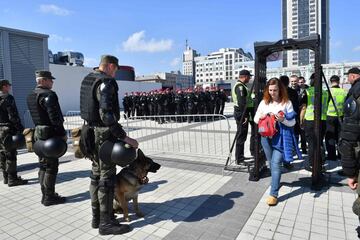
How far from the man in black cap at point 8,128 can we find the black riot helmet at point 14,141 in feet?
0.15

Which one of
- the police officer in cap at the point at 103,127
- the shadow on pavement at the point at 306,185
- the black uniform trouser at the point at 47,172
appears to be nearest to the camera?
the police officer in cap at the point at 103,127

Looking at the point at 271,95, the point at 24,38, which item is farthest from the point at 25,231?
the point at 24,38

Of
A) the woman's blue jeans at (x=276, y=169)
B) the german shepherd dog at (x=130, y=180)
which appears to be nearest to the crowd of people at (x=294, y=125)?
the woman's blue jeans at (x=276, y=169)

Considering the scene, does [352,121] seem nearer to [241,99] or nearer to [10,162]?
[241,99]

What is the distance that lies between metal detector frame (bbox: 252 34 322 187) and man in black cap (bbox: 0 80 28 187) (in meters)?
4.33

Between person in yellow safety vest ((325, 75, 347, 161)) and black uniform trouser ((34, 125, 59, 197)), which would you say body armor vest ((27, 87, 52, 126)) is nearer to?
black uniform trouser ((34, 125, 59, 197))

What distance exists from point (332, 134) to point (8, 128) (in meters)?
6.62

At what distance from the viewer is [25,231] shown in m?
3.45

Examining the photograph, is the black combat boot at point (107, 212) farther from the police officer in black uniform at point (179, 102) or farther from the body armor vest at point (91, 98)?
the police officer in black uniform at point (179, 102)

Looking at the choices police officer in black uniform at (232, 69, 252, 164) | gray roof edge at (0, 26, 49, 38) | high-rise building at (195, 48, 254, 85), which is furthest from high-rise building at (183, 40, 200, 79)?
police officer in black uniform at (232, 69, 252, 164)

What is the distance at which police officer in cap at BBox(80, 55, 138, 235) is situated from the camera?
10.0 ft

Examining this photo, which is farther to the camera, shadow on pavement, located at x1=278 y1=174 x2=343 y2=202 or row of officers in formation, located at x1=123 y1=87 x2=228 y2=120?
row of officers in formation, located at x1=123 y1=87 x2=228 y2=120

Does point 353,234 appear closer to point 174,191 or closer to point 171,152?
point 174,191

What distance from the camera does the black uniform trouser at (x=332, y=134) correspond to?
19.9ft
